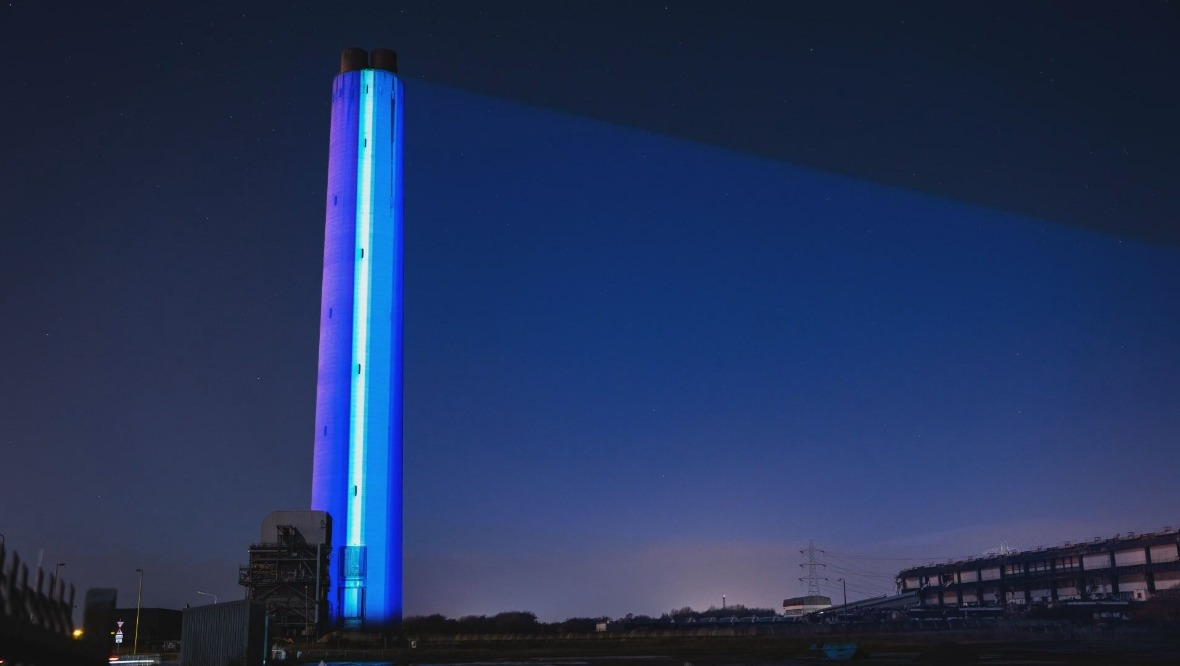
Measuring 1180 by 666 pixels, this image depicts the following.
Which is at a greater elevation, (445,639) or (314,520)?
(314,520)

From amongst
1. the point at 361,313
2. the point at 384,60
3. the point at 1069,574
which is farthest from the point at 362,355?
the point at 1069,574

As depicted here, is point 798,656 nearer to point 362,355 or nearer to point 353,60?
point 362,355

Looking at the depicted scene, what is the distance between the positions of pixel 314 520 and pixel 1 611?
3074 inches

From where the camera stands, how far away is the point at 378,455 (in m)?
95.6

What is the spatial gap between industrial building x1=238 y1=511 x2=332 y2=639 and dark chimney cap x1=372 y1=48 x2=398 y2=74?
49064mm

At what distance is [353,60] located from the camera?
108312mm

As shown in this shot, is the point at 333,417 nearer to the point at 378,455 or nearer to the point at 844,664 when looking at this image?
the point at 378,455

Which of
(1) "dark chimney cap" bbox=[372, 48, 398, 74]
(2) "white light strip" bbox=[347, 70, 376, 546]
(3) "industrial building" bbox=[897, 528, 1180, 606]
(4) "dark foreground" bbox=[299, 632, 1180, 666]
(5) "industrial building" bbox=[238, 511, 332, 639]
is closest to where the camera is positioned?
(4) "dark foreground" bbox=[299, 632, 1180, 666]

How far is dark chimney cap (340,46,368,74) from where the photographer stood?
108 metres

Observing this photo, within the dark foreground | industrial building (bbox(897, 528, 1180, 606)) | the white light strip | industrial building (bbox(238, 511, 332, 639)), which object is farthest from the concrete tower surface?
industrial building (bbox(897, 528, 1180, 606))

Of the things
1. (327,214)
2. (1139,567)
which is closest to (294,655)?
(327,214)

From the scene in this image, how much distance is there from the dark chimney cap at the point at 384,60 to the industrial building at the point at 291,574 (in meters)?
49.1

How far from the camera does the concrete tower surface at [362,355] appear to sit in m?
93.5

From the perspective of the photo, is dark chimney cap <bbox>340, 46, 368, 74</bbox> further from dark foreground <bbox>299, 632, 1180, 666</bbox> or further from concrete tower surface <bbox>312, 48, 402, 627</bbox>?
dark foreground <bbox>299, 632, 1180, 666</bbox>
